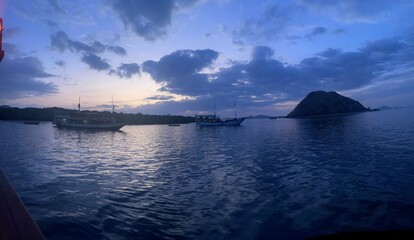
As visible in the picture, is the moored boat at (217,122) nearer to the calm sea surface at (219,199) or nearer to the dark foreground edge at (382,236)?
the calm sea surface at (219,199)

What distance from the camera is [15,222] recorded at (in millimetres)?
4961

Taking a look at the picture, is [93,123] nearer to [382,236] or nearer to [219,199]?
[219,199]

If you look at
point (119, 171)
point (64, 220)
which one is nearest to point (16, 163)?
point (119, 171)

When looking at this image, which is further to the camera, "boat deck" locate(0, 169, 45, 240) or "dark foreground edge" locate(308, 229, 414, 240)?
"dark foreground edge" locate(308, 229, 414, 240)

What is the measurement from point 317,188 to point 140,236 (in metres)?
11.3

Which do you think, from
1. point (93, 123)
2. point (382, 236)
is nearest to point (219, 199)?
point (382, 236)

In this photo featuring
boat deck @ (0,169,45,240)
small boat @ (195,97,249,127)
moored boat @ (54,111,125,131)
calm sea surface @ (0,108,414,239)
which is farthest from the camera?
small boat @ (195,97,249,127)

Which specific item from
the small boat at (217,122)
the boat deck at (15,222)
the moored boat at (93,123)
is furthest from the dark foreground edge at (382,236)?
the small boat at (217,122)

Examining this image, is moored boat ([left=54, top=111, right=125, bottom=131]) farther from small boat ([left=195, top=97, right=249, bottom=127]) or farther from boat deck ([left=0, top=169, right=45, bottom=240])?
boat deck ([left=0, top=169, right=45, bottom=240])

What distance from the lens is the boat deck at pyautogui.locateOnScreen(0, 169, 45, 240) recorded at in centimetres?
438

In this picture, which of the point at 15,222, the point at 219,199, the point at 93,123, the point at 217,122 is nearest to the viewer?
the point at 15,222

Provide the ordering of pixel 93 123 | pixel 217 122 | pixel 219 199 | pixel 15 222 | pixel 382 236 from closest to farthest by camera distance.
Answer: pixel 15 222, pixel 382 236, pixel 219 199, pixel 93 123, pixel 217 122

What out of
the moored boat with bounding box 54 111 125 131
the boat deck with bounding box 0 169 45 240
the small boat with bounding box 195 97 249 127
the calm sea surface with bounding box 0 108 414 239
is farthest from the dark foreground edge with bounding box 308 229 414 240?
the small boat with bounding box 195 97 249 127

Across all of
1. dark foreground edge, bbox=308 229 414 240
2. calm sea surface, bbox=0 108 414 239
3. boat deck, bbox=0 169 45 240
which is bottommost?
calm sea surface, bbox=0 108 414 239
